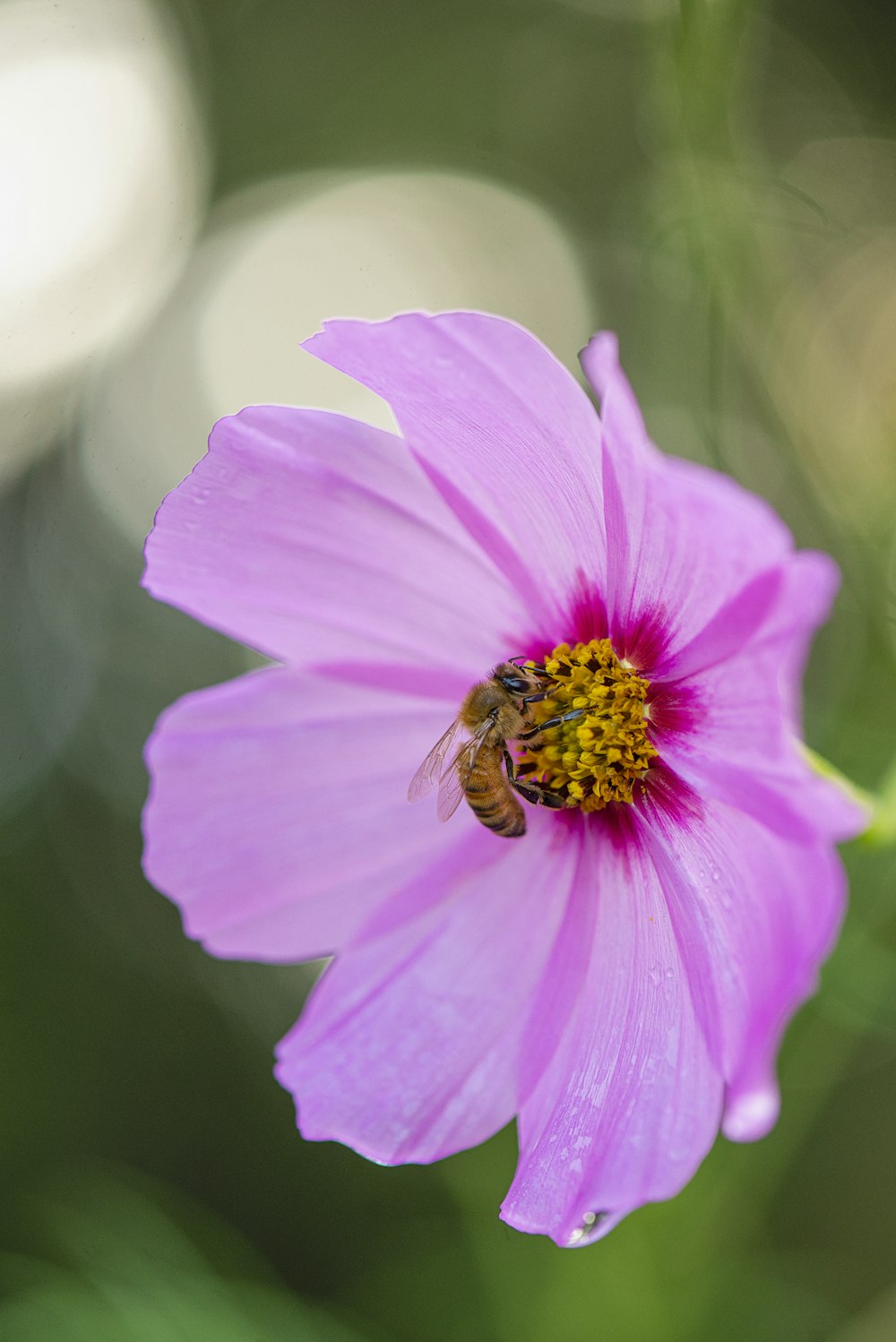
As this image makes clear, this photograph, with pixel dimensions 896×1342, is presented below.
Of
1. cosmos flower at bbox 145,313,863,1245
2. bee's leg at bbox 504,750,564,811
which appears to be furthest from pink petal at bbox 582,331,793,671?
bee's leg at bbox 504,750,564,811

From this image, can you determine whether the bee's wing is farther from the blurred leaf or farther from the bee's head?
the blurred leaf

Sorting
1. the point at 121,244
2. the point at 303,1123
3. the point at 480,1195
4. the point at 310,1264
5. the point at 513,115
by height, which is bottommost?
the point at 310,1264

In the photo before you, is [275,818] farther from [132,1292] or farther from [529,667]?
[132,1292]

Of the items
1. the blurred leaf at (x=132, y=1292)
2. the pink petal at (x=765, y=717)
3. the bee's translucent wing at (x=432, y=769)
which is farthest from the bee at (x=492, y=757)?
the blurred leaf at (x=132, y=1292)

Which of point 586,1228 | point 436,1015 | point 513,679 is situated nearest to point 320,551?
point 513,679

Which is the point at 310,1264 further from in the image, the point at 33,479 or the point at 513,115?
the point at 513,115

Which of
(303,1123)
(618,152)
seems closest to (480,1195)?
(303,1123)
